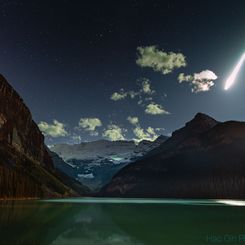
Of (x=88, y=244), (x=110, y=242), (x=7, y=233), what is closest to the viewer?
(x=88, y=244)

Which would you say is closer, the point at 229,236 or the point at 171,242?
the point at 171,242

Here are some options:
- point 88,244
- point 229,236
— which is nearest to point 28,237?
point 88,244

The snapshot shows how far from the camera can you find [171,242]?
29.5m

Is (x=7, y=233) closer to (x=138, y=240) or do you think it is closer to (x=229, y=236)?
(x=138, y=240)

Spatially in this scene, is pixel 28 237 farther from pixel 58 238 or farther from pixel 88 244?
pixel 88 244

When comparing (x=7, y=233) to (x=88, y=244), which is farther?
(x=7, y=233)

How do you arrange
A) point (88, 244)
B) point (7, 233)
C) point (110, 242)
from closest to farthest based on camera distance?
1. point (88, 244)
2. point (110, 242)
3. point (7, 233)

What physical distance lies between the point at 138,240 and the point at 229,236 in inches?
361

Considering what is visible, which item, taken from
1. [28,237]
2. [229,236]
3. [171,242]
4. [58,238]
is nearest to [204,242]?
[171,242]

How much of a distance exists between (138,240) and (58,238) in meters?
7.27

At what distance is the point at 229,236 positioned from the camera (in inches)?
1334

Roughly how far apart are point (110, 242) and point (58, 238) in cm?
485

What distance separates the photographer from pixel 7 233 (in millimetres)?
32938

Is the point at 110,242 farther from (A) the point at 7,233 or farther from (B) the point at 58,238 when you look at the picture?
(A) the point at 7,233
